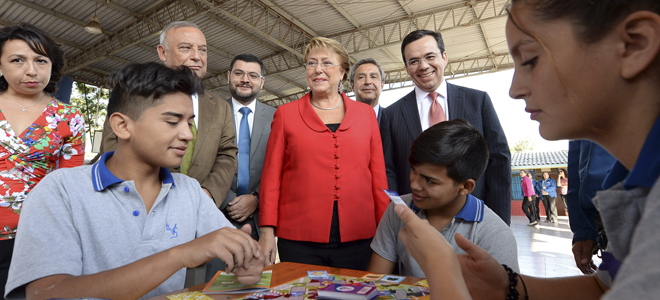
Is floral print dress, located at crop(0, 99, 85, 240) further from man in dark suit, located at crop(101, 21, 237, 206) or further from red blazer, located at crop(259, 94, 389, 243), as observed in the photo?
red blazer, located at crop(259, 94, 389, 243)

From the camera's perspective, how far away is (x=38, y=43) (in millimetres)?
1809

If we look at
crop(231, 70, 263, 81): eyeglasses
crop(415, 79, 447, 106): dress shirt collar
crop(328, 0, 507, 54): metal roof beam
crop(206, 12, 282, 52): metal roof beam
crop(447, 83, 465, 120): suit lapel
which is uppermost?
crop(206, 12, 282, 52): metal roof beam

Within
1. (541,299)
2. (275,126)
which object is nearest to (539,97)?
(541,299)

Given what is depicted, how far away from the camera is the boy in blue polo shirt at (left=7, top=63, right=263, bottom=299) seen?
37.6 inches

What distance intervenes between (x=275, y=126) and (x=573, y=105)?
5.59 ft

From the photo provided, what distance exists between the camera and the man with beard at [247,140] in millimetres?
2252

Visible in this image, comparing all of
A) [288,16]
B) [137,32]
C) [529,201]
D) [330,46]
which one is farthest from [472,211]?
[529,201]

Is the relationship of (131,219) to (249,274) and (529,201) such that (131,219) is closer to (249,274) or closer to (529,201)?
(249,274)

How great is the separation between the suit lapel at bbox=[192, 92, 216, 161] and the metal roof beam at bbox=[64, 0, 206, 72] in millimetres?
6681

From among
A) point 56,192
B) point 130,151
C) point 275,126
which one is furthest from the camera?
point 275,126

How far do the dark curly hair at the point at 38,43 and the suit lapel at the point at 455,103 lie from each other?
7.32 ft

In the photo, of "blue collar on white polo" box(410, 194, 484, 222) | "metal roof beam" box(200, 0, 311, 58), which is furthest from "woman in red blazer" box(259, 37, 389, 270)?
"metal roof beam" box(200, 0, 311, 58)

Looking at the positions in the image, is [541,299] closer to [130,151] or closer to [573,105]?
[573,105]

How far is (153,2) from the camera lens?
8617 millimetres
